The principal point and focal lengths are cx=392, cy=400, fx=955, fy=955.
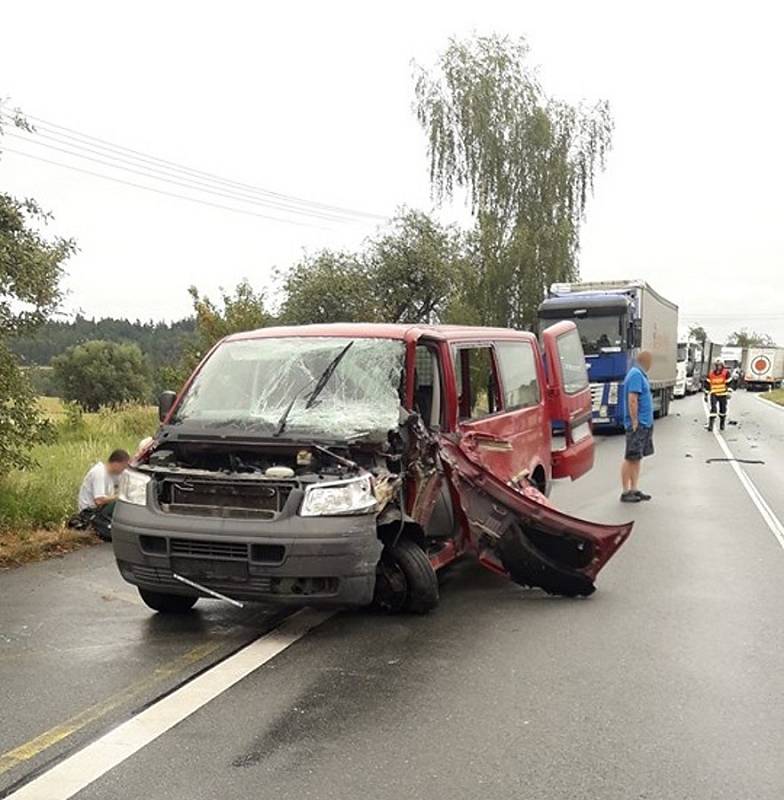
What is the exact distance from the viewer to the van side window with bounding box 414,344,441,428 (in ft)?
21.4

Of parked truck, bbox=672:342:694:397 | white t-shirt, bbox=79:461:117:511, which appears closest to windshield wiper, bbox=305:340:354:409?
white t-shirt, bbox=79:461:117:511

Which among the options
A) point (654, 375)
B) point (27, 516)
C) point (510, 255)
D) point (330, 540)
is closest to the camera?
point (330, 540)

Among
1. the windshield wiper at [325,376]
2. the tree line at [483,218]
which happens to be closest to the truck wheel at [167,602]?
the windshield wiper at [325,376]

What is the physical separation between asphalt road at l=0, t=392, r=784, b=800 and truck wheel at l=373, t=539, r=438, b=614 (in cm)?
11

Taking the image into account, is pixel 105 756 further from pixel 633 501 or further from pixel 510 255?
pixel 510 255

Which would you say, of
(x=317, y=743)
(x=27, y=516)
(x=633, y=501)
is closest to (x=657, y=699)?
(x=317, y=743)

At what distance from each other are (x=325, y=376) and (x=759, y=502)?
7259 millimetres

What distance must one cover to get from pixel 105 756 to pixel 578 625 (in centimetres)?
312

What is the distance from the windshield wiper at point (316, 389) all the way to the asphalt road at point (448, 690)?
1247 mm

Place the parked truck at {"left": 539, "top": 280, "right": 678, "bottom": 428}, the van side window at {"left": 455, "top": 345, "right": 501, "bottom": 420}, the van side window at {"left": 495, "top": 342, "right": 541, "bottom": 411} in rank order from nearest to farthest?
the van side window at {"left": 455, "top": 345, "right": 501, "bottom": 420} → the van side window at {"left": 495, "top": 342, "right": 541, "bottom": 411} → the parked truck at {"left": 539, "top": 280, "right": 678, "bottom": 428}

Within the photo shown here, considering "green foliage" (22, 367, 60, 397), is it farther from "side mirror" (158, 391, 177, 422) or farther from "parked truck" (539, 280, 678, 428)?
"parked truck" (539, 280, 678, 428)

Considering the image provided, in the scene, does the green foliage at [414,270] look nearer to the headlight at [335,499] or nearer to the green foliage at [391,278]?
the green foliage at [391,278]

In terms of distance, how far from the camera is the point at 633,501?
450 inches

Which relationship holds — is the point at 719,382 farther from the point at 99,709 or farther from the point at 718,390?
the point at 99,709
